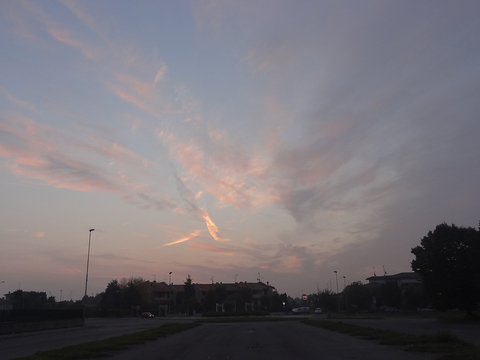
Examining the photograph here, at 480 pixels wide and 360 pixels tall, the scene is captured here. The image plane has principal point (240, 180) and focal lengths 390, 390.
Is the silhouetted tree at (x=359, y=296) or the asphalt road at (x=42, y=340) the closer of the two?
the asphalt road at (x=42, y=340)

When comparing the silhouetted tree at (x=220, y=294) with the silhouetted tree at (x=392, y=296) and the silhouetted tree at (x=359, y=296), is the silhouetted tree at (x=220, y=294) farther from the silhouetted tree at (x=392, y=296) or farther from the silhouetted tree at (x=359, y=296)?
the silhouetted tree at (x=392, y=296)

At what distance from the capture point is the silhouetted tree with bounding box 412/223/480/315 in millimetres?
43125

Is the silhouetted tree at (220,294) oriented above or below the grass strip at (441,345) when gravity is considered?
above

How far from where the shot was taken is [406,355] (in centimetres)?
1553

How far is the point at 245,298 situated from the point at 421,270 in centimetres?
6776

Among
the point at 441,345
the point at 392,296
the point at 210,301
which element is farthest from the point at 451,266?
the point at 210,301

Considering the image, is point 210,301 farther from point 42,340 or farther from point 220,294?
point 42,340

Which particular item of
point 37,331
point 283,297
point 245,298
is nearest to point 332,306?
point 283,297

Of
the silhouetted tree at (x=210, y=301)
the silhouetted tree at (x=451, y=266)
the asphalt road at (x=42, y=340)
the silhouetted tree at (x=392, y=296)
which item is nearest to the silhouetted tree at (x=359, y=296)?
the silhouetted tree at (x=392, y=296)

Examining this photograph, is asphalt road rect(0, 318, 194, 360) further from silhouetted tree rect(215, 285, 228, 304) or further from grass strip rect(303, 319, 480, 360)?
silhouetted tree rect(215, 285, 228, 304)

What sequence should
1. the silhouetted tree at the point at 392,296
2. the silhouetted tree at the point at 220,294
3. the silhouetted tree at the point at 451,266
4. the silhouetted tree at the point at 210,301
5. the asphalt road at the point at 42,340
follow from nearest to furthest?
1. the asphalt road at the point at 42,340
2. the silhouetted tree at the point at 451,266
3. the silhouetted tree at the point at 392,296
4. the silhouetted tree at the point at 210,301
5. the silhouetted tree at the point at 220,294

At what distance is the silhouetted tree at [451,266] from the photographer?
43.1 metres

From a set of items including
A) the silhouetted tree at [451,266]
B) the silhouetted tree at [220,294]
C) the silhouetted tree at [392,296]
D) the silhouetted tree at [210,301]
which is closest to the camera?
the silhouetted tree at [451,266]

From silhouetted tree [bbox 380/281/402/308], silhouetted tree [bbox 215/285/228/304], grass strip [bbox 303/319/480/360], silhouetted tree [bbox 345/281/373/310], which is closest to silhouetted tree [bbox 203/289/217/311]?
silhouetted tree [bbox 215/285/228/304]
